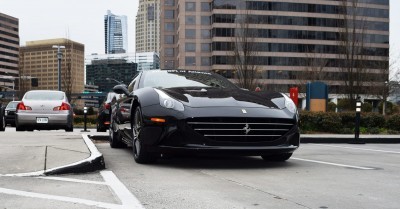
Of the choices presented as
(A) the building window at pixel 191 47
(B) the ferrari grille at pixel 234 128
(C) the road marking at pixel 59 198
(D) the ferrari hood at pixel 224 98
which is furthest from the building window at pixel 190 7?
(C) the road marking at pixel 59 198

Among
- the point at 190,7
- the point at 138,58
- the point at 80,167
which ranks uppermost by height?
the point at 190,7

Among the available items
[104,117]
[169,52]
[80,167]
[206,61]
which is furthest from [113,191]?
[169,52]

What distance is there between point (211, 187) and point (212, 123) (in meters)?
1.19

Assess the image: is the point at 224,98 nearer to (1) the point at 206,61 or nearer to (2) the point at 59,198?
(2) the point at 59,198

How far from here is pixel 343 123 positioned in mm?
15008

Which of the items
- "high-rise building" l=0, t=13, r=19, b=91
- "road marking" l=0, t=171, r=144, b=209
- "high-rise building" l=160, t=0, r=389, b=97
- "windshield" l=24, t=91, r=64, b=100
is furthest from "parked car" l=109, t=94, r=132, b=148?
"high-rise building" l=0, t=13, r=19, b=91

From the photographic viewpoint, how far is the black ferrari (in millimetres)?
5188

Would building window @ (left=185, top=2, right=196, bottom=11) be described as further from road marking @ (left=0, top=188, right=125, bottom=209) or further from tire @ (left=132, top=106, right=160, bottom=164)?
road marking @ (left=0, top=188, right=125, bottom=209)

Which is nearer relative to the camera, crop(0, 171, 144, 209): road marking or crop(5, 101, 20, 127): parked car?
crop(0, 171, 144, 209): road marking

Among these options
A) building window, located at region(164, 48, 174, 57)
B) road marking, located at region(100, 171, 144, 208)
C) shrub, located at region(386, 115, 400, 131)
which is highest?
building window, located at region(164, 48, 174, 57)

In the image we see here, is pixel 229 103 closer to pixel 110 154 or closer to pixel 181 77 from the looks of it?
pixel 181 77

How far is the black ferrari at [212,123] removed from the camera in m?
5.19

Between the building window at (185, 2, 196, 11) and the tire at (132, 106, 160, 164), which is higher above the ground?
the building window at (185, 2, 196, 11)

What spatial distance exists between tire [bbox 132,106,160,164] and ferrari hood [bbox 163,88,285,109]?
1.67 ft
